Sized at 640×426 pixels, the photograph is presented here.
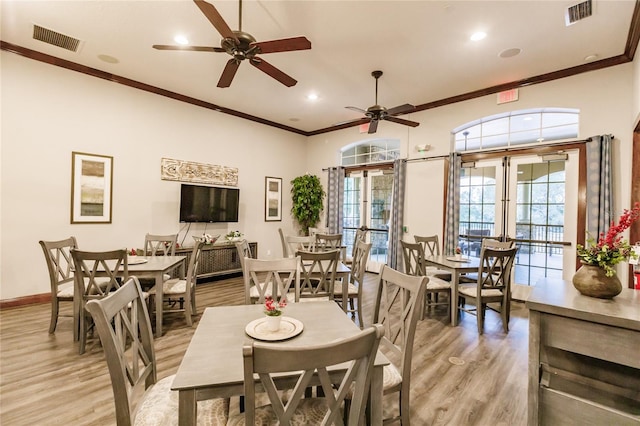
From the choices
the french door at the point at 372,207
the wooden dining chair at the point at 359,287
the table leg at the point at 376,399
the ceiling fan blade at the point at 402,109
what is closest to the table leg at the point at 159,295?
the wooden dining chair at the point at 359,287

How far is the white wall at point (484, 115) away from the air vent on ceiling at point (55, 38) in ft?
16.0

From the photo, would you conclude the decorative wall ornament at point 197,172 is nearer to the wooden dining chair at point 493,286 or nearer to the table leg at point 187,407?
the wooden dining chair at point 493,286

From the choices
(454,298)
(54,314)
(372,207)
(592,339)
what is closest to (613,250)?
(592,339)

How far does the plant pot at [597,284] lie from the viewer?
1.47m

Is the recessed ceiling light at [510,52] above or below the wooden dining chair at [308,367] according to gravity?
above

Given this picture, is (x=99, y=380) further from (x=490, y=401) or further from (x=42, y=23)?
(x=42, y=23)

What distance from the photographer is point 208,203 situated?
571cm

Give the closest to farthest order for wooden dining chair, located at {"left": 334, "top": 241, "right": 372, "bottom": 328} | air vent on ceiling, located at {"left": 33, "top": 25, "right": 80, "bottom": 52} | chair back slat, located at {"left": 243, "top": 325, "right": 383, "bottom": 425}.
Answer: chair back slat, located at {"left": 243, "top": 325, "right": 383, "bottom": 425} → wooden dining chair, located at {"left": 334, "top": 241, "right": 372, "bottom": 328} → air vent on ceiling, located at {"left": 33, "top": 25, "right": 80, "bottom": 52}

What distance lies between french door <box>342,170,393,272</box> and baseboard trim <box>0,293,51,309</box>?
542cm

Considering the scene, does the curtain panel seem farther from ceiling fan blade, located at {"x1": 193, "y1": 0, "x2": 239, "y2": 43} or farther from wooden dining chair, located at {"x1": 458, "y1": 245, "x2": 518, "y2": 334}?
ceiling fan blade, located at {"x1": 193, "y1": 0, "x2": 239, "y2": 43}

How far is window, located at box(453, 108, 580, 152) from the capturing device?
436 centimetres

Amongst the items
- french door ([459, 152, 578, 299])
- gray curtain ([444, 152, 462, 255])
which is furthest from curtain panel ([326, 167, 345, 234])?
french door ([459, 152, 578, 299])

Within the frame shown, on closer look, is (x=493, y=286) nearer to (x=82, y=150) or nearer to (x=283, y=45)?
(x=283, y=45)

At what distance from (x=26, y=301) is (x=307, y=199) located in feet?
16.5
